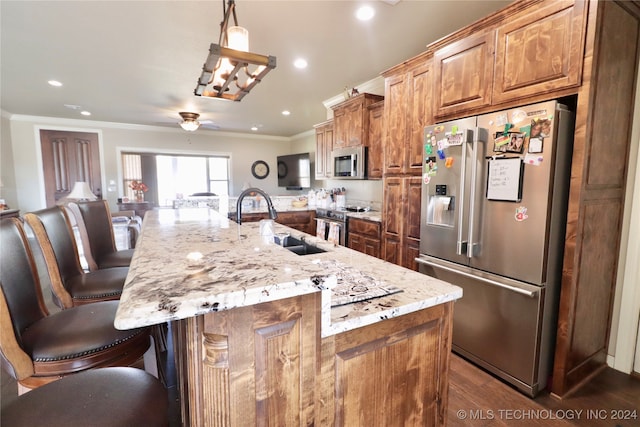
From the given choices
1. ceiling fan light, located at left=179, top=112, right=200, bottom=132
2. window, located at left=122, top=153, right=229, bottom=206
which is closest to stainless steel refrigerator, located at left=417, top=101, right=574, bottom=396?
ceiling fan light, located at left=179, top=112, right=200, bottom=132

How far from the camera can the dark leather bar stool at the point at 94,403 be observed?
2.46 feet

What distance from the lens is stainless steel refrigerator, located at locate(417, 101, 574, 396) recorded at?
1.71m

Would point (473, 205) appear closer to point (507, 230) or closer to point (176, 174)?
point (507, 230)

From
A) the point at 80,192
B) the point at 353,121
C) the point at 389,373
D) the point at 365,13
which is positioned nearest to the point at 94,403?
the point at 389,373

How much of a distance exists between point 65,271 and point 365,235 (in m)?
2.72

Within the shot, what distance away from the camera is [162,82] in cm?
401

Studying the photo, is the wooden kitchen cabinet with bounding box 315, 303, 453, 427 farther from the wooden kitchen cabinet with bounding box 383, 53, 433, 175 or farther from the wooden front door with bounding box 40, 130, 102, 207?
the wooden front door with bounding box 40, 130, 102, 207

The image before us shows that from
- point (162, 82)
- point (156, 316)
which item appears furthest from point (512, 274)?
point (162, 82)

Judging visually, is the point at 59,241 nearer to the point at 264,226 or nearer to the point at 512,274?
the point at 264,226

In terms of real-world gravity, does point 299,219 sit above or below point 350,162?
below

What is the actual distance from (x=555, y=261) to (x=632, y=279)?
795 mm

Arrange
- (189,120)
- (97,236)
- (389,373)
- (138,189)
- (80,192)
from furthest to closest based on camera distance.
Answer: (138,189), (189,120), (80,192), (97,236), (389,373)

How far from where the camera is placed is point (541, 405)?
1755 millimetres

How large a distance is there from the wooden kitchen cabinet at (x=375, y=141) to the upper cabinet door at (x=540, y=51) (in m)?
1.75
